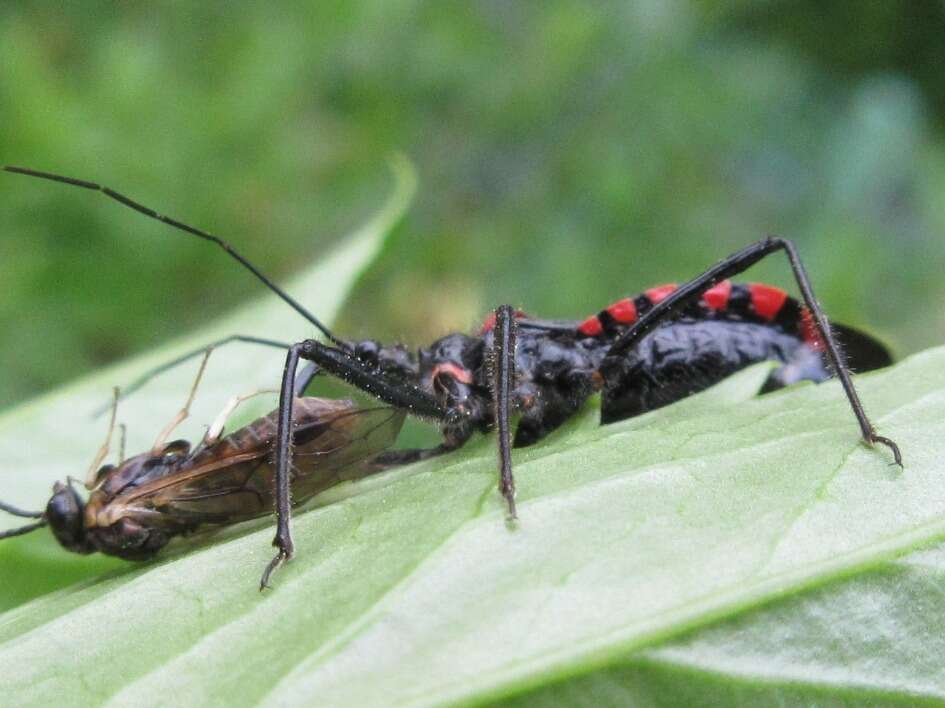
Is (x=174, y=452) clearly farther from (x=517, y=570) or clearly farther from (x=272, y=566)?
(x=517, y=570)

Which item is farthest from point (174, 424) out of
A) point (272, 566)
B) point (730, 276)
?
point (730, 276)

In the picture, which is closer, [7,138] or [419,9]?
[7,138]

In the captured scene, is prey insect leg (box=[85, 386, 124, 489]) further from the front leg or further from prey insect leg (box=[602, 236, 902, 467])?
prey insect leg (box=[602, 236, 902, 467])

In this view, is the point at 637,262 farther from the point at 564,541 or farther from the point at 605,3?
the point at 564,541

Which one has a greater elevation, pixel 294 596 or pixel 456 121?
pixel 456 121

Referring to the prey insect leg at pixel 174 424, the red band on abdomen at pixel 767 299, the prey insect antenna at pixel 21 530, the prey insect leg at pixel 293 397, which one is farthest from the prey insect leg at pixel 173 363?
the red band on abdomen at pixel 767 299

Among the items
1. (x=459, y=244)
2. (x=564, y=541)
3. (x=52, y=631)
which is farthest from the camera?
(x=459, y=244)

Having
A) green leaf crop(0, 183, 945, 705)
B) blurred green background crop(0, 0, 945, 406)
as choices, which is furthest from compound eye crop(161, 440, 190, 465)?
blurred green background crop(0, 0, 945, 406)

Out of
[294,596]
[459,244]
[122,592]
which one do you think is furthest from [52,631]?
[459,244]
